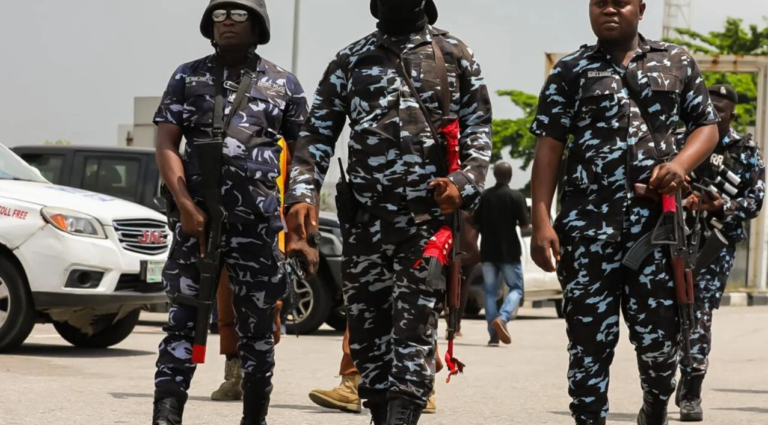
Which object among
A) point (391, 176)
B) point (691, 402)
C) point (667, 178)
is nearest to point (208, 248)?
point (391, 176)

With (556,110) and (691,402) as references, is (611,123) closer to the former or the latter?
(556,110)

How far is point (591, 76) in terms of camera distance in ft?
20.2

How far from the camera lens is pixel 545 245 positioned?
19.6ft

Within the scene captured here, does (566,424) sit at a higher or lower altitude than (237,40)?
lower

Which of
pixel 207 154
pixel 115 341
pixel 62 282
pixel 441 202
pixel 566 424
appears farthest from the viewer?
pixel 115 341

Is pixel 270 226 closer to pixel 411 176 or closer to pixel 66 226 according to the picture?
pixel 411 176

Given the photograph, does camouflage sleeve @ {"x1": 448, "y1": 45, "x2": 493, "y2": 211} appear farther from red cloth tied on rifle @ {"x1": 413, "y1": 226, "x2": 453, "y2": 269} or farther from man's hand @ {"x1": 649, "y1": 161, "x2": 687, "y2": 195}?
man's hand @ {"x1": 649, "y1": 161, "x2": 687, "y2": 195}

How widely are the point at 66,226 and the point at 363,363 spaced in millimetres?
5928

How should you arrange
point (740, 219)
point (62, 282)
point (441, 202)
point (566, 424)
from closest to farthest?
point (441, 202) < point (566, 424) < point (740, 219) < point (62, 282)

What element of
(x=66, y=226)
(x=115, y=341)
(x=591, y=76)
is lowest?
(x=115, y=341)

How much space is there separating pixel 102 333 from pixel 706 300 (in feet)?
18.5

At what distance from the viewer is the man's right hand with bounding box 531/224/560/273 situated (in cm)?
599

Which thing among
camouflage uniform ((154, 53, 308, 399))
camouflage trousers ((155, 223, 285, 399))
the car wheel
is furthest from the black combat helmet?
the car wheel

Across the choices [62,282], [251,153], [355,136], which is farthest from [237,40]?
[62,282]
